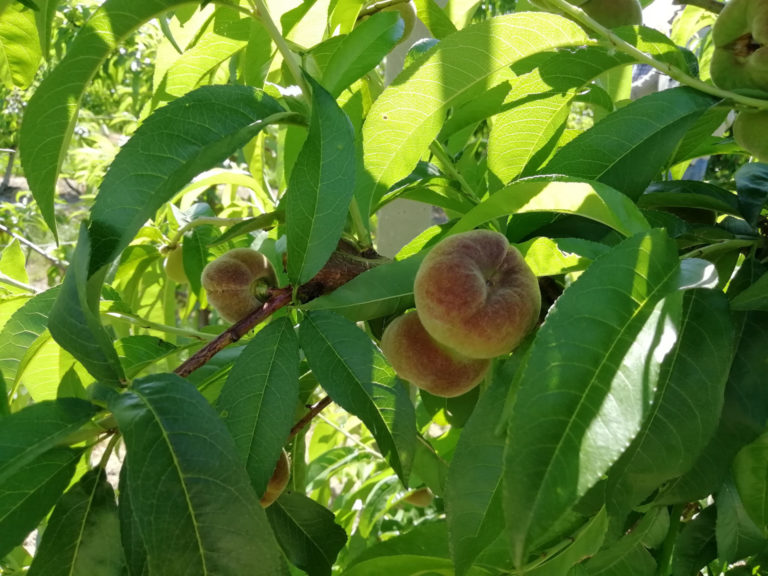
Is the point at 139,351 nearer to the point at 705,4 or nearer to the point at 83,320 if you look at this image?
the point at 83,320

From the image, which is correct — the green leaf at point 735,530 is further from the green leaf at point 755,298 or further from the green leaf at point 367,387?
the green leaf at point 367,387

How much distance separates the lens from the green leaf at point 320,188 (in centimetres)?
70

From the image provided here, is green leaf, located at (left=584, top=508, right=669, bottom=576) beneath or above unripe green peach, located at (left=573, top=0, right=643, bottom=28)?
beneath

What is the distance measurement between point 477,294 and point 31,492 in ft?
1.43

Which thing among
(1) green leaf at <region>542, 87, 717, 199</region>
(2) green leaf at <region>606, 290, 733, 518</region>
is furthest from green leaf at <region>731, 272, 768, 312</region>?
(1) green leaf at <region>542, 87, 717, 199</region>

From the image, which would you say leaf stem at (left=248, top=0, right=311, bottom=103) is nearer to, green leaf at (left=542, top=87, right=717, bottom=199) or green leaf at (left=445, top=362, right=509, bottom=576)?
green leaf at (left=542, top=87, right=717, bottom=199)

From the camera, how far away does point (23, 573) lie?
104 centimetres

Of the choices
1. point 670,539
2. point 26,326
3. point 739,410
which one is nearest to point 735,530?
point 670,539

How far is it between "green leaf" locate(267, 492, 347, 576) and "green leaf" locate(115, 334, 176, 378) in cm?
22

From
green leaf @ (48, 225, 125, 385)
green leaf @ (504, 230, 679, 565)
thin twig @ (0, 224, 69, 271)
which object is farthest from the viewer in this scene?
thin twig @ (0, 224, 69, 271)

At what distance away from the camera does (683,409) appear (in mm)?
604

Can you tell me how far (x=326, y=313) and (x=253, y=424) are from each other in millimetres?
125

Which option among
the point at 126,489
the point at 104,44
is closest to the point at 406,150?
the point at 104,44

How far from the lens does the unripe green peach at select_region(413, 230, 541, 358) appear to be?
0.67 meters
